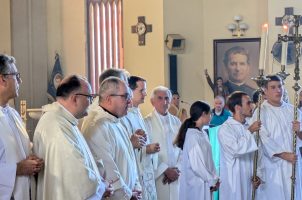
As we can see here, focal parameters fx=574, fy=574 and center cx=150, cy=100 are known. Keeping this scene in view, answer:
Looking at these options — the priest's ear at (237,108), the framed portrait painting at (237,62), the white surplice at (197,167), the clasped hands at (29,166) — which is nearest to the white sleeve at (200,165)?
the white surplice at (197,167)

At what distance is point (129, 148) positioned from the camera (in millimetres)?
4551

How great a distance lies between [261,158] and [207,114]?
2.90ft

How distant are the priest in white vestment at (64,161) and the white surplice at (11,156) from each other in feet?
0.35

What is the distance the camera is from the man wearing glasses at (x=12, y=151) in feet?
12.1

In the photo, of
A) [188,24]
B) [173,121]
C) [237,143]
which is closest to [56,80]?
[188,24]

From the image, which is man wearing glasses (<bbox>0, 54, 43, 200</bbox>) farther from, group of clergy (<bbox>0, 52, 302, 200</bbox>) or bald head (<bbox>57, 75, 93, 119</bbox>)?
bald head (<bbox>57, 75, 93, 119</bbox>)

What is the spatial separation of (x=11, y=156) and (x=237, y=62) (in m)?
9.73

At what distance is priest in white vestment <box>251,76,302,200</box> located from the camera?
6395 millimetres

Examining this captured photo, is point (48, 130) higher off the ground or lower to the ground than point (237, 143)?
higher

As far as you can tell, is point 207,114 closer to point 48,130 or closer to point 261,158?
point 261,158

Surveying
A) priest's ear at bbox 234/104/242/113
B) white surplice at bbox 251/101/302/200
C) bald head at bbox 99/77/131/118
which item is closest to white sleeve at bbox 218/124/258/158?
priest's ear at bbox 234/104/242/113

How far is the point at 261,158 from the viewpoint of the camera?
647cm

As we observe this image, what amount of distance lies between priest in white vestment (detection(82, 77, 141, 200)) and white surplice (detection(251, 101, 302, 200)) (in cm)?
240

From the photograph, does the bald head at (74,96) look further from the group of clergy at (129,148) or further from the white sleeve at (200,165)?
the white sleeve at (200,165)
